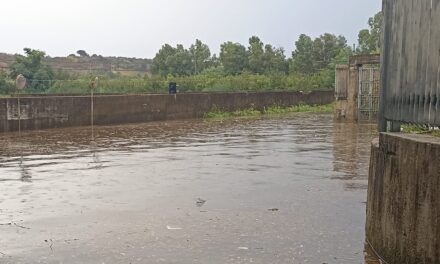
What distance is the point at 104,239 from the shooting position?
559cm

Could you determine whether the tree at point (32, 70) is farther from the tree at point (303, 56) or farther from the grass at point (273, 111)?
the tree at point (303, 56)

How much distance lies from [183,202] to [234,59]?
131 feet

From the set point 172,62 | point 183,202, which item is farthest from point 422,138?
point 172,62

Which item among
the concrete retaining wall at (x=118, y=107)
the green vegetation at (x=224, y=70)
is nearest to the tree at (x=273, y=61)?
the green vegetation at (x=224, y=70)

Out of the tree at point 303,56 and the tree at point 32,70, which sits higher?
the tree at point 303,56

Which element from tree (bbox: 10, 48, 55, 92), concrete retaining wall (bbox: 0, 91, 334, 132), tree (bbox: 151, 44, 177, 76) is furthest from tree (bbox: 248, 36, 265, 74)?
tree (bbox: 10, 48, 55, 92)

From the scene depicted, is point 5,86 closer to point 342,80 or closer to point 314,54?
point 342,80

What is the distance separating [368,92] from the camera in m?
19.6

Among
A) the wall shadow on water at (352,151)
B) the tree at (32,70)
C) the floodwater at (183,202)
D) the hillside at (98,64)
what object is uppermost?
the hillside at (98,64)

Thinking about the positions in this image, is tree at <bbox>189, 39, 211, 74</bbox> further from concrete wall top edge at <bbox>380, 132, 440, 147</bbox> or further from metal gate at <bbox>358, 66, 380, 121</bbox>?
concrete wall top edge at <bbox>380, 132, 440, 147</bbox>

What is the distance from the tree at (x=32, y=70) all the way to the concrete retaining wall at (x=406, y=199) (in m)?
29.1

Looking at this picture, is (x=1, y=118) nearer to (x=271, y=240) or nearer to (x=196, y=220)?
(x=196, y=220)

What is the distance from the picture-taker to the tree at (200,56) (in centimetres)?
5031

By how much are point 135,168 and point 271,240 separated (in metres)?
4.97
